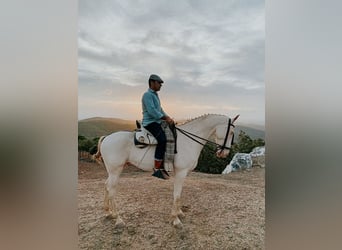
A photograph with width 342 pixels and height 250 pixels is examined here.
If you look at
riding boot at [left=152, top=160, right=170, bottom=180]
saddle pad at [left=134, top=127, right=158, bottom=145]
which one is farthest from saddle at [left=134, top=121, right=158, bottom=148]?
riding boot at [left=152, top=160, right=170, bottom=180]

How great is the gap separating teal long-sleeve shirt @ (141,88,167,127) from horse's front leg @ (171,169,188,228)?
1.27ft

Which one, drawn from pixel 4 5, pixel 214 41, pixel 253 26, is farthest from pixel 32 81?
pixel 253 26

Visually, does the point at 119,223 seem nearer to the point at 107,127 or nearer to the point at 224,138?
the point at 107,127

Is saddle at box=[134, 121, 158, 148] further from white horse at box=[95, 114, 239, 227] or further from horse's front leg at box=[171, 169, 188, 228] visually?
horse's front leg at box=[171, 169, 188, 228]

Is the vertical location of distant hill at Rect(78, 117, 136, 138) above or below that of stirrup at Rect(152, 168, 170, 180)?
above

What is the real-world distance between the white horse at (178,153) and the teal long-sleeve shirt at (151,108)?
0.15 m

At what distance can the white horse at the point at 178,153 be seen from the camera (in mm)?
2145

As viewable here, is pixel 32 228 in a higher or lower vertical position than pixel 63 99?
lower

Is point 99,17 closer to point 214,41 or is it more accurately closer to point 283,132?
point 214,41

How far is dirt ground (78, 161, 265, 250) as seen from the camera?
212 cm

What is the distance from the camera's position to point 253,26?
2131 millimetres

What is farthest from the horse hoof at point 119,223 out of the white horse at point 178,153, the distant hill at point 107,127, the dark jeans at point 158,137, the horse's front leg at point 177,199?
the distant hill at point 107,127

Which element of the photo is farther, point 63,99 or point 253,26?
point 253,26

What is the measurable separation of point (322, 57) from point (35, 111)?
1749mm
